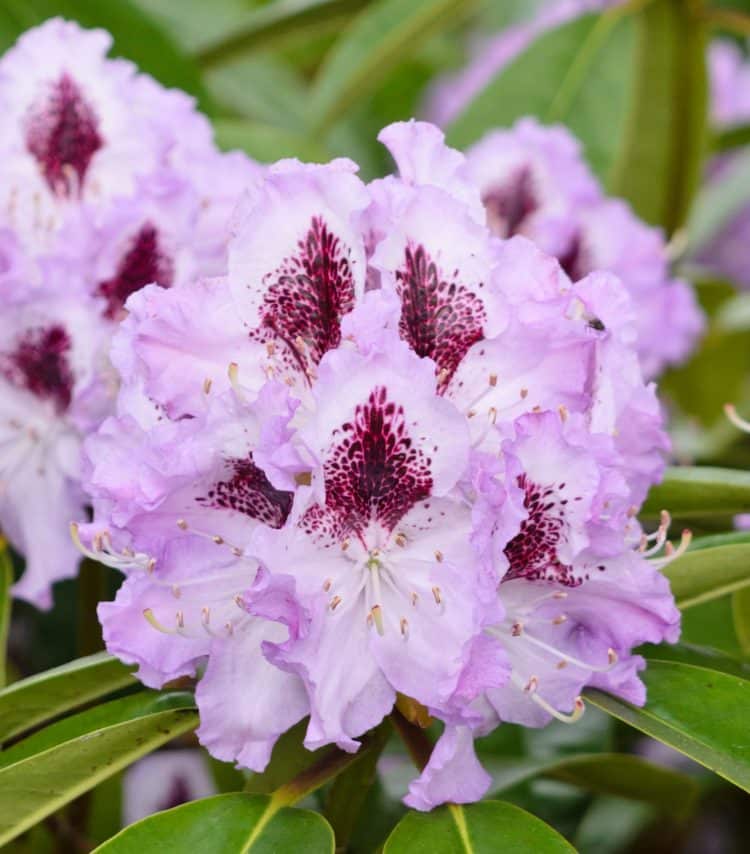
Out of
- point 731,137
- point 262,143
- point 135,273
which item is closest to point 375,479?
point 135,273

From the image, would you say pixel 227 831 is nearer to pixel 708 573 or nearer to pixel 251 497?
pixel 251 497

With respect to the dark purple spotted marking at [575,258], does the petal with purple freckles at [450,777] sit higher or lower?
lower

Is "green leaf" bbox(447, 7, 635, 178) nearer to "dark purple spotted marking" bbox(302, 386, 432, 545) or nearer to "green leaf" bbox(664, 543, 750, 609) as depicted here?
"green leaf" bbox(664, 543, 750, 609)

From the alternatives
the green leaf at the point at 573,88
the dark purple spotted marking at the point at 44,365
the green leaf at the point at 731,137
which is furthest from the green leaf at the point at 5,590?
the green leaf at the point at 731,137

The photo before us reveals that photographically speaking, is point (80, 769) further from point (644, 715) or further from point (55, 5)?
point (55, 5)

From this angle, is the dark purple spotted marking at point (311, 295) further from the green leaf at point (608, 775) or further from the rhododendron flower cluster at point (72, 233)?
the green leaf at point (608, 775)
